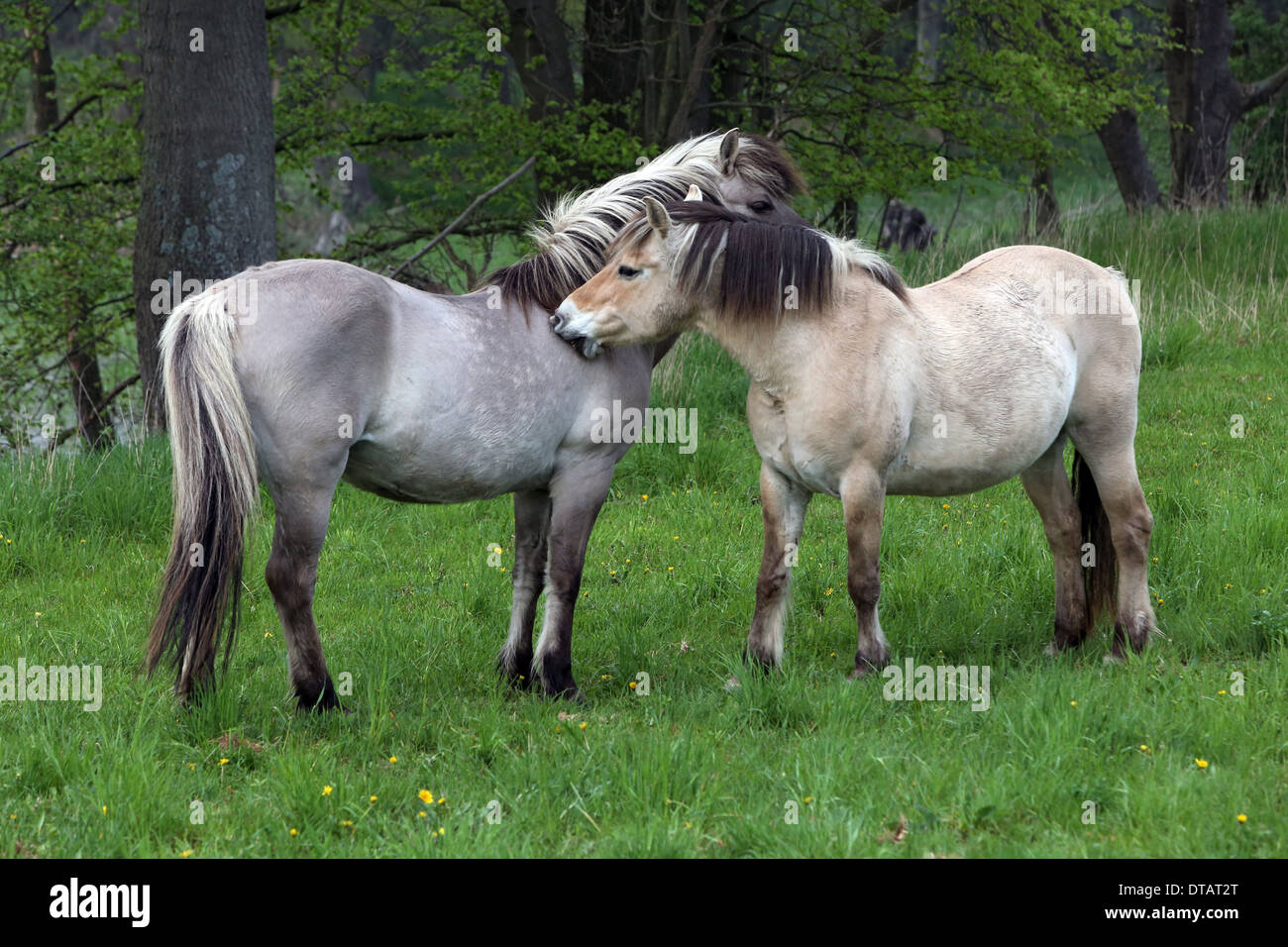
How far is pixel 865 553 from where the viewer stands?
4.94m

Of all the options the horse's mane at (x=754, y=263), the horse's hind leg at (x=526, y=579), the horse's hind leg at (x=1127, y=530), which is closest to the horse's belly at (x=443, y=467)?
the horse's hind leg at (x=526, y=579)

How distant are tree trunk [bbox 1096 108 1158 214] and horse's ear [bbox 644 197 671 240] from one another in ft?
45.4

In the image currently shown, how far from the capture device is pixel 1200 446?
834 cm

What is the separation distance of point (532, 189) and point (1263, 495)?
865 cm

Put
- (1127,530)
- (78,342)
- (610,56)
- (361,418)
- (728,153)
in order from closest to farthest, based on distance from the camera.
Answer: (361,418) → (1127,530) → (728,153) → (78,342) → (610,56)

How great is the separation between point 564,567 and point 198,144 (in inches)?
201

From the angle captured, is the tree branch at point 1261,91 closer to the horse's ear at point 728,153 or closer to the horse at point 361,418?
the horse's ear at point 728,153

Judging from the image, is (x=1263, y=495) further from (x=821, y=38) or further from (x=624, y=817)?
(x=821, y=38)

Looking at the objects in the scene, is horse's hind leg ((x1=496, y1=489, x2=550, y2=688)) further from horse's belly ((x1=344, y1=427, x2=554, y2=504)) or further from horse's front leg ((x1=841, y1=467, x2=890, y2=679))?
horse's front leg ((x1=841, y1=467, x2=890, y2=679))

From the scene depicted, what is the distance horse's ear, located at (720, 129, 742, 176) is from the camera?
559cm

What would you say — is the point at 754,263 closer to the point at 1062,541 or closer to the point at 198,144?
the point at 1062,541

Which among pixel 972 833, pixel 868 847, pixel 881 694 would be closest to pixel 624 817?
pixel 868 847

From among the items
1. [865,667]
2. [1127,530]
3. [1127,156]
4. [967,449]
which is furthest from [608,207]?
[1127,156]

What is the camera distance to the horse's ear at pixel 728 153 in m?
5.59
